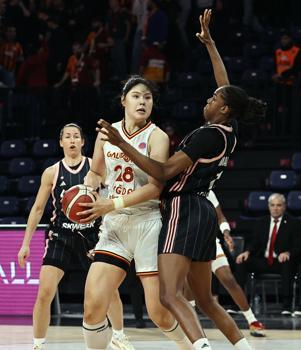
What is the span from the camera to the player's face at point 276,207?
1243 cm

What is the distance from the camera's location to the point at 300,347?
8852 millimetres

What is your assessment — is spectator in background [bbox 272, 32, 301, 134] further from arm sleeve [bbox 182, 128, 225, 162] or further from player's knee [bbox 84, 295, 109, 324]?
player's knee [bbox 84, 295, 109, 324]

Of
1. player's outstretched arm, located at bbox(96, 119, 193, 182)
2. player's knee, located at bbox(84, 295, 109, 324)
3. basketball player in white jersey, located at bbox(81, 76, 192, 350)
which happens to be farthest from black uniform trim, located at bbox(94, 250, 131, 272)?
player's outstretched arm, located at bbox(96, 119, 193, 182)

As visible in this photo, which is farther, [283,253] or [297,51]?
[297,51]

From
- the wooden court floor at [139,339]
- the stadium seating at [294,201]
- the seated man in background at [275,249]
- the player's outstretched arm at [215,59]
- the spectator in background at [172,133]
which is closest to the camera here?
the player's outstretched arm at [215,59]

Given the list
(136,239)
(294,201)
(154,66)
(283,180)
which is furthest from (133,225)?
(154,66)

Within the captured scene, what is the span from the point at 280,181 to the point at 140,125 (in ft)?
24.3

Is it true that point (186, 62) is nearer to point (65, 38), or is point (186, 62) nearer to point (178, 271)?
point (65, 38)

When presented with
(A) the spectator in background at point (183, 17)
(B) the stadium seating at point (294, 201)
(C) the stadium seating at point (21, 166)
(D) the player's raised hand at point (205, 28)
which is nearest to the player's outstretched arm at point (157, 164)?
(D) the player's raised hand at point (205, 28)

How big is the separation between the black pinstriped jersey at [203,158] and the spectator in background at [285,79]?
8.52m

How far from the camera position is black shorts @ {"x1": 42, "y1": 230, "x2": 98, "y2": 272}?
8289 millimetres

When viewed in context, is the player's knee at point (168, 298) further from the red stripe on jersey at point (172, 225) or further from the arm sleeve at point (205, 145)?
the arm sleeve at point (205, 145)

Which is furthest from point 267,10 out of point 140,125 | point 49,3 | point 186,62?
point 140,125

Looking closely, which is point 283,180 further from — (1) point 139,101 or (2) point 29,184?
(1) point 139,101
